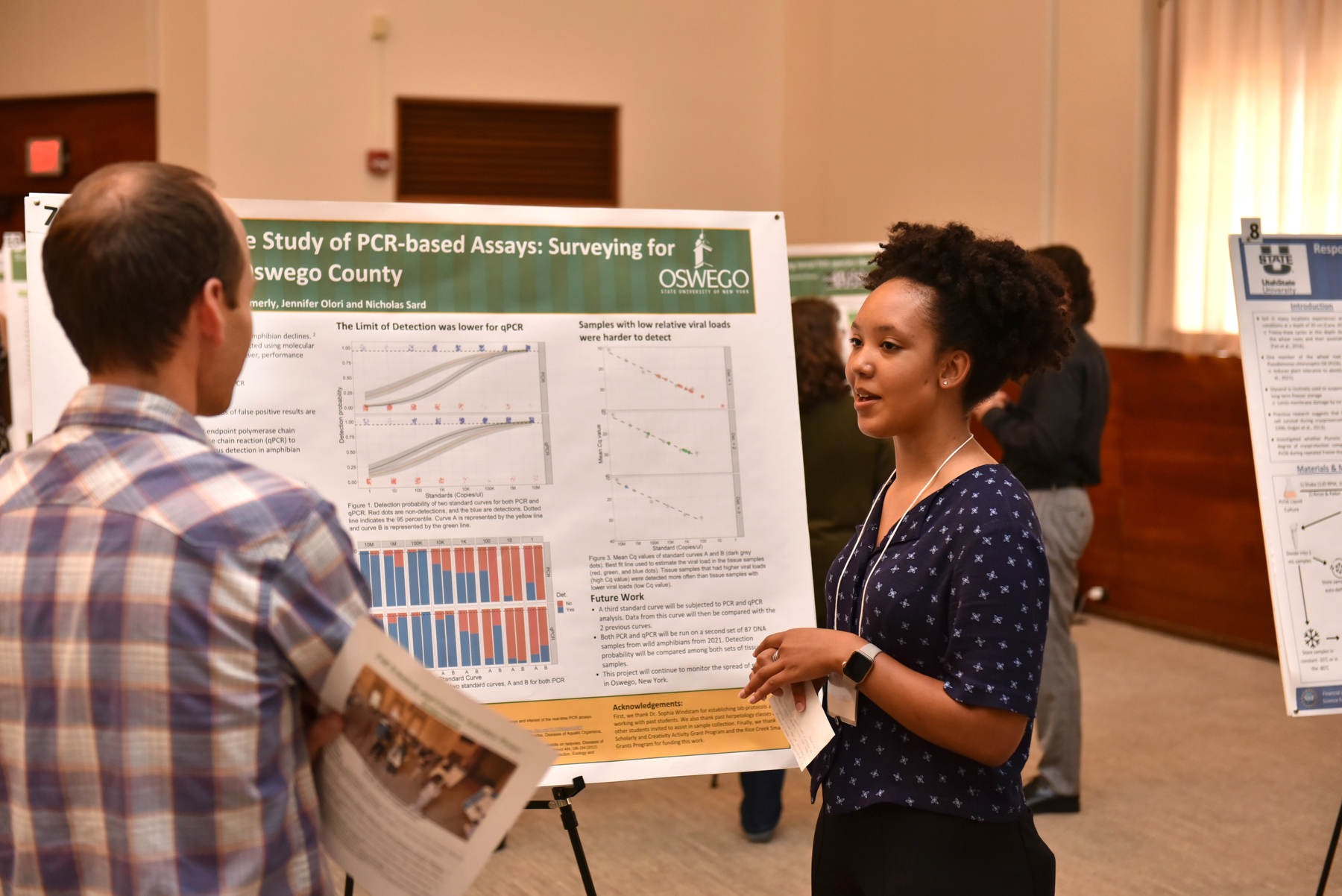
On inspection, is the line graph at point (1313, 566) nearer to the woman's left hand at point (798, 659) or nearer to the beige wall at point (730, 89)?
the woman's left hand at point (798, 659)

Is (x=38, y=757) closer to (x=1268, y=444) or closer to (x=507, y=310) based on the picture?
(x=507, y=310)

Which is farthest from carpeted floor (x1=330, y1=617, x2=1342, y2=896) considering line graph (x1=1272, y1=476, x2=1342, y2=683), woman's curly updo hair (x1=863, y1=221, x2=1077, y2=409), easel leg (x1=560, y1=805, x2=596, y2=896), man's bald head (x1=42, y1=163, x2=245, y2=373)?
man's bald head (x1=42, y1=163, x2=245, y2=373)

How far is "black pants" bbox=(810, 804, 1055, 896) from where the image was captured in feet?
4.63

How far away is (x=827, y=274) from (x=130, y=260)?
4.32 meters

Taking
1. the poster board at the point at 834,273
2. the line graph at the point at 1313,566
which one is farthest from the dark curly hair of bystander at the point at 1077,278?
the poster board at the point at 834,273

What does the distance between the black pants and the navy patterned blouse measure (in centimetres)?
2

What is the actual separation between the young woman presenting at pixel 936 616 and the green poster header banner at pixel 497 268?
1.52 ft

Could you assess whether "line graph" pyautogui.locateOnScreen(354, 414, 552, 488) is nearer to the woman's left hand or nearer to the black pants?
the woman's left hand

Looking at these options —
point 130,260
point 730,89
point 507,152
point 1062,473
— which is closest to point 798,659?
point 130,260

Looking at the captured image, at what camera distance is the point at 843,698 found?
1.46 meters

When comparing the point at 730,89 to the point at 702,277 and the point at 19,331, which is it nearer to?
the point at 19,331

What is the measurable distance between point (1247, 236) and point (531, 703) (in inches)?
68.2

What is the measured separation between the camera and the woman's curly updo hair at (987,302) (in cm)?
148

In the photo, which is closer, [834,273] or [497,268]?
[497,268]
